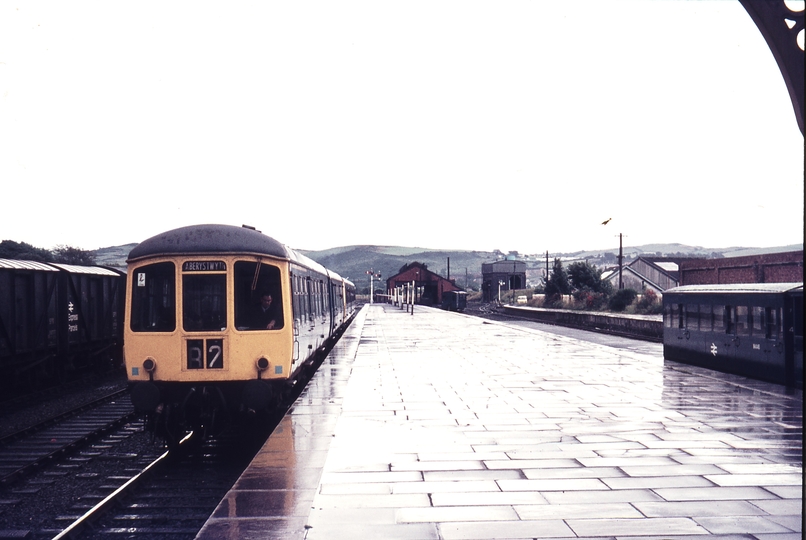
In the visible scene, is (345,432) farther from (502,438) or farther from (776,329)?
(776,329)

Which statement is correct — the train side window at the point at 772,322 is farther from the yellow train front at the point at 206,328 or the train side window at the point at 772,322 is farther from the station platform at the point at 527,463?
the yellow train front at the point at 206,328

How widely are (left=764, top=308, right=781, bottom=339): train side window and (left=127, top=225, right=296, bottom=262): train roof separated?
8733 mm

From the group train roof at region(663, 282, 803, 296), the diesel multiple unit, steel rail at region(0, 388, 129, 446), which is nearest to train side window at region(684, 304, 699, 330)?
the diesel multiple unit

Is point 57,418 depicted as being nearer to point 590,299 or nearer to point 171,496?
point 171,496

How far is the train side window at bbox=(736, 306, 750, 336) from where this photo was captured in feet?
42.1

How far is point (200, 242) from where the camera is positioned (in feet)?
28.8

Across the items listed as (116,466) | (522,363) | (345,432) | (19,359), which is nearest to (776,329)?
(522,363)

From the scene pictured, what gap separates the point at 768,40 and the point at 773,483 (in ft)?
13.3

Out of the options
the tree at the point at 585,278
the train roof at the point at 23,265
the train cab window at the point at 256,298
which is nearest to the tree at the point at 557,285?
the tree at the point at 585,278

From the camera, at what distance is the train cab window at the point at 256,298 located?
28.8 ft

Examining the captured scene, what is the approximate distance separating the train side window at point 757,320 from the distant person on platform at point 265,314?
8727 millimetres

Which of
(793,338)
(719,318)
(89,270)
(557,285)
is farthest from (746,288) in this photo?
(557,285)

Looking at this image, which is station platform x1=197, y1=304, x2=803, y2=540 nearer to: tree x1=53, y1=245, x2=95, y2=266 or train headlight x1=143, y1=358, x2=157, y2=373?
train headlight x1=143, y1=358, x2=157, y2=373

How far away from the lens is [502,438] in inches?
300
